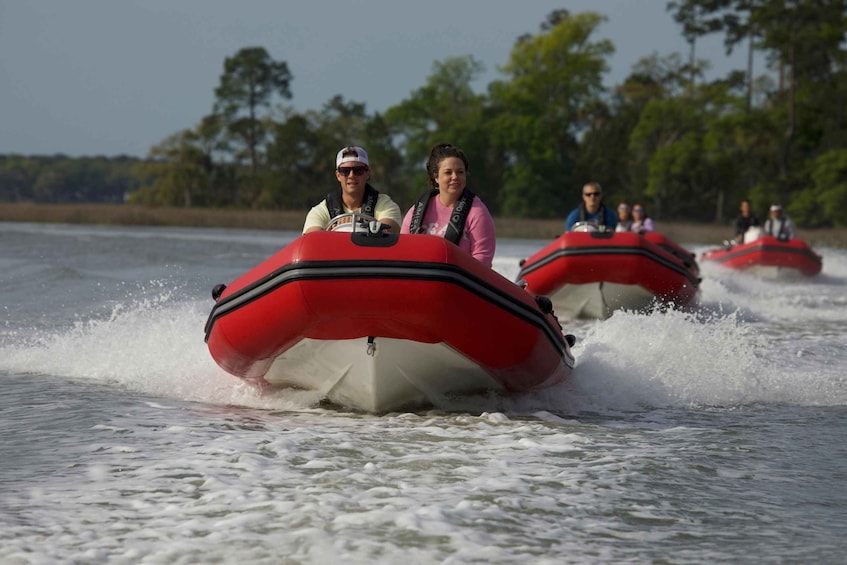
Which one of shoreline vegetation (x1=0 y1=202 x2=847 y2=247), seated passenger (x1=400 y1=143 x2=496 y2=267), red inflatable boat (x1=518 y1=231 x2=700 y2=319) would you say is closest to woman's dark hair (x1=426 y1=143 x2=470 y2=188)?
seated passenger (x1=400 y1=143 x2=496 y2=267)

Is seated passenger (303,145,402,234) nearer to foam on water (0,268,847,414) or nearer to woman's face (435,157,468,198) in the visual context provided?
woman's face (435,157,468,198)

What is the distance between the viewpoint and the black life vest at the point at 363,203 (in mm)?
6078

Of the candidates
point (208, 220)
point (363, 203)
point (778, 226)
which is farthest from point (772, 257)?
point (208, 220)

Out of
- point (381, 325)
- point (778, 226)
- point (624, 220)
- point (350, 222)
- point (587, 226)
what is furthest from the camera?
point (778, 226)

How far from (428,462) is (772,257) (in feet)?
47.6

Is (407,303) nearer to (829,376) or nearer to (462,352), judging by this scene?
(462,352)

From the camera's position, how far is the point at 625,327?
8438 millimetres

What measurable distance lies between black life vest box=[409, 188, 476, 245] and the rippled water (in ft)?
2.78

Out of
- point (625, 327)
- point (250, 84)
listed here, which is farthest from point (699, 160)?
point (625, 327)

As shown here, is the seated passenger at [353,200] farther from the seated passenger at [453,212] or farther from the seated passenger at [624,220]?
the seated passenger at [624,220]

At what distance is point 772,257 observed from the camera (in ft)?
59.4

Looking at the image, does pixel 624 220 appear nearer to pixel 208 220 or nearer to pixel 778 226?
pixel 778 226

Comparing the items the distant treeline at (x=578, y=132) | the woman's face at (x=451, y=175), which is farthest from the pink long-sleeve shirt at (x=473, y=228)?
the distant treeline at (x=578, y=132)

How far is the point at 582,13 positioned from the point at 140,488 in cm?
6327
